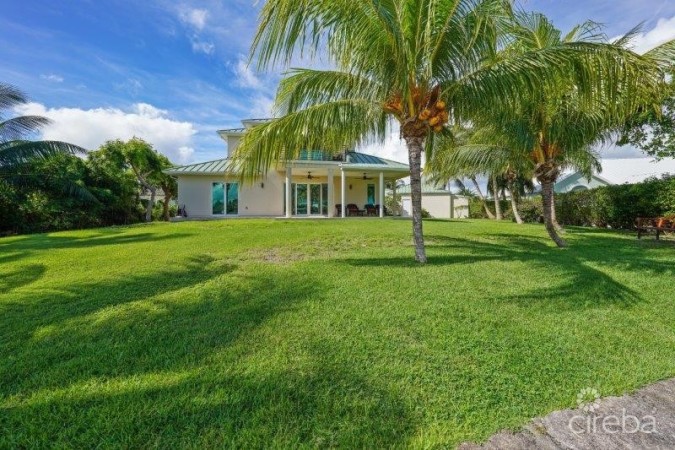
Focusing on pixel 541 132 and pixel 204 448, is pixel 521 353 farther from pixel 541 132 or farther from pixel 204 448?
pixel 541 132

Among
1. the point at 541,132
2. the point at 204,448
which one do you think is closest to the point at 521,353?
the point at 204,448

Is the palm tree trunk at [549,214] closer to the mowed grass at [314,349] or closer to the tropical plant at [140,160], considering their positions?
the mowed grass at [314,349]

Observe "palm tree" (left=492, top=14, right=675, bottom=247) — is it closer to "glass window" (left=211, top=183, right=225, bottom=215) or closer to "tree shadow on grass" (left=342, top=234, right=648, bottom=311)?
"tree shadow on grass" (left=342, top=234, right=648, bottom=311)

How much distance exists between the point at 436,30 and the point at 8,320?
821 cm

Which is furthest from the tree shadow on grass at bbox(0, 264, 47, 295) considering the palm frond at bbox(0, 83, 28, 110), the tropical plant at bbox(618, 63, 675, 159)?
the tropical plant at bbox(618, 63, 675, 159)

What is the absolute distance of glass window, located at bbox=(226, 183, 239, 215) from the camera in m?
22.0

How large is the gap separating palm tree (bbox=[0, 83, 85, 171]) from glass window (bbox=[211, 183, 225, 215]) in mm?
7797

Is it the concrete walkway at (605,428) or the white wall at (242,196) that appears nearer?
the concrete walkway at (605,428)

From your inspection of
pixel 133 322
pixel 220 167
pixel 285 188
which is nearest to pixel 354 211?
pixel 285 188

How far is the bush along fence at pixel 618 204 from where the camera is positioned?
1458cm

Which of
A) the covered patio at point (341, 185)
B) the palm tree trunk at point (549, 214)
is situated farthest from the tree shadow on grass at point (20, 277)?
the covered patio at point (341, 185)

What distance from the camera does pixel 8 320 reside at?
14.0 ft

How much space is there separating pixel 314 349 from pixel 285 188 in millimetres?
20014

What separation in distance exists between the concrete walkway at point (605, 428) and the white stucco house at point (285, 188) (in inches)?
712
